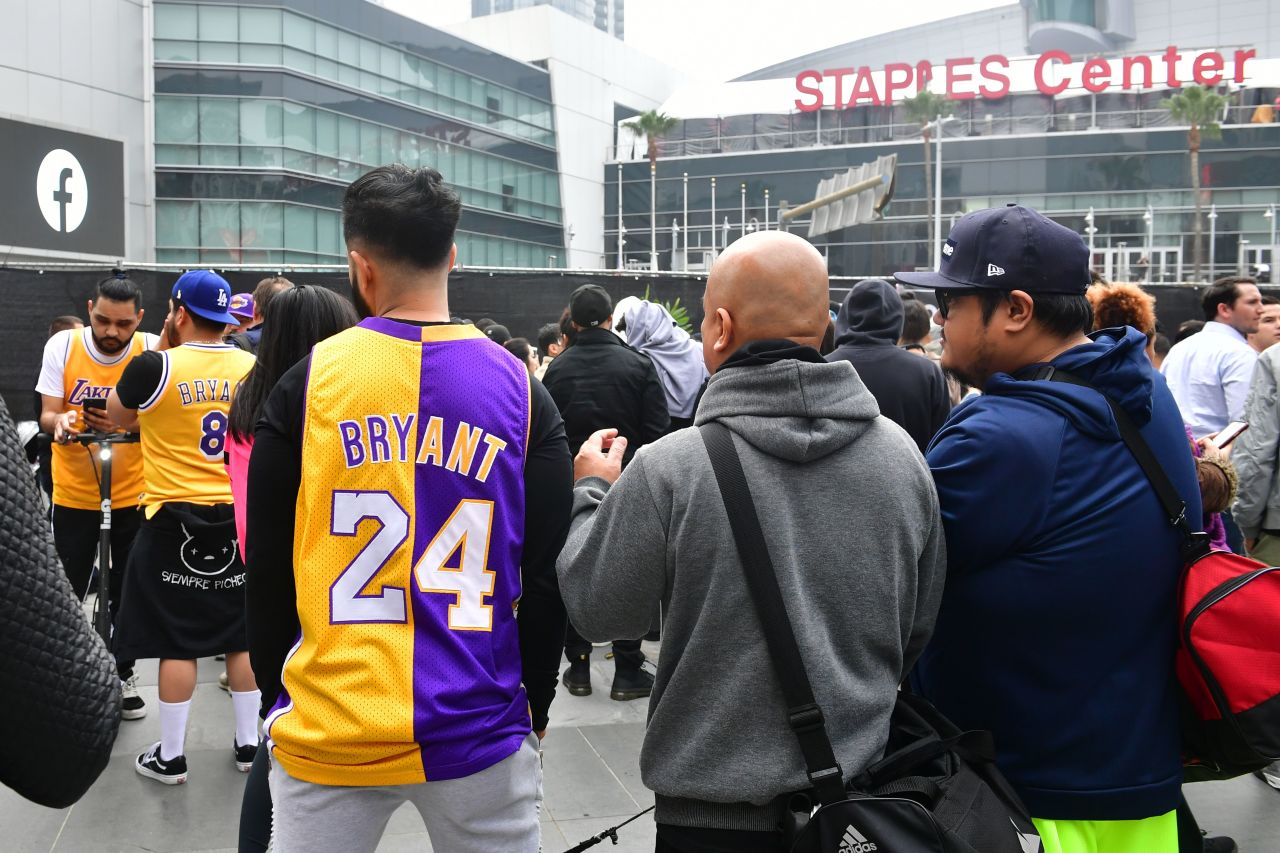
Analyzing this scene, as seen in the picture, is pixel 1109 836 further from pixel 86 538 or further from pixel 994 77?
pixel 994 77

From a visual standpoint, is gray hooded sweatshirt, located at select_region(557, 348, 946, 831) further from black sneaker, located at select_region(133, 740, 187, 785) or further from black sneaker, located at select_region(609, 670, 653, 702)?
black sneaker, located at select_region(609, 670, 653, 702)

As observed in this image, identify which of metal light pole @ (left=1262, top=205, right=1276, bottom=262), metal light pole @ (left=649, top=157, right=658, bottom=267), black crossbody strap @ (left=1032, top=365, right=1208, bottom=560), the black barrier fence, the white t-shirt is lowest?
black crossbody strap @ (left=1032, top=365, right=1208, bottom=560)

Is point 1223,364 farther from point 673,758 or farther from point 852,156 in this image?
point 852,156

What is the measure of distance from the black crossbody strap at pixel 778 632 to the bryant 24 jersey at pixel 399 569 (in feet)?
1.97

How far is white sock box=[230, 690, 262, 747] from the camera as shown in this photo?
5.11m

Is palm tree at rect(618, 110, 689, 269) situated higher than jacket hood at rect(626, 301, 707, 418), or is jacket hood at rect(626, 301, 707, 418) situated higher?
palm tree at rect(618, 110, 689, 269)

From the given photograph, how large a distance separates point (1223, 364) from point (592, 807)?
4.50 m

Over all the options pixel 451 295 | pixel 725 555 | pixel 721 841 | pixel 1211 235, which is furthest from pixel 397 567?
pixel 1211 235

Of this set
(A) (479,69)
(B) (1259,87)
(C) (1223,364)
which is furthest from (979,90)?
(C) (1223,364)

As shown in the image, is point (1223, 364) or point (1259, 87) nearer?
point (1223, 364)

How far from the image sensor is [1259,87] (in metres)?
57.0

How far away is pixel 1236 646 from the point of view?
2160 mm

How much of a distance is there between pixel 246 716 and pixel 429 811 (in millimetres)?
3131

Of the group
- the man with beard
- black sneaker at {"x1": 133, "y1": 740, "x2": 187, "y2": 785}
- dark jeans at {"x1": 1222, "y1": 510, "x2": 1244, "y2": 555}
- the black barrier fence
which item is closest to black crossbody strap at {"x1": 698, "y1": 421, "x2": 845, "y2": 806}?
dark jeans at {"x1": 1222, "y1": 510, "x2": 1244, "y2": 555}
